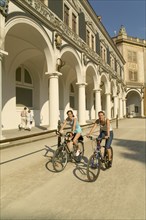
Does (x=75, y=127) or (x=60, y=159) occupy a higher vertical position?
(x=75, y=127)

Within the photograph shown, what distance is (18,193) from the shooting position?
405cm

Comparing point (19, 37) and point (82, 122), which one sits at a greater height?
point (19, 37)

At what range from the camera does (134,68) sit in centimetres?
4459

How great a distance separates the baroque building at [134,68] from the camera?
43219 millimetres

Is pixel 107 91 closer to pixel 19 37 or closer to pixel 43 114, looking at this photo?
pixel 43 114

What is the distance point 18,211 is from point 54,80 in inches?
394

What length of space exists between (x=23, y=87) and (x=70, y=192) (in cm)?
1253

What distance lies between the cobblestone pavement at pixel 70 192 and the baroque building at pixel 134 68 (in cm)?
3939

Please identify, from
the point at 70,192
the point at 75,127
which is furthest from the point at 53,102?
the point at 70,192

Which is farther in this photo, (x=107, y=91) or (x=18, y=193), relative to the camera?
(x=107, y=91)

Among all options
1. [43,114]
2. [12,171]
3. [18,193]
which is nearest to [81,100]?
[43,114]

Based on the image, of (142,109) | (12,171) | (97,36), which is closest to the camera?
(12,171)

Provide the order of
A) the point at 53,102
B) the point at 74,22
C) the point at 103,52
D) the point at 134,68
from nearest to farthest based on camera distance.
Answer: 1. the point at 53,102
2. the point at 74,22
3. the point at 103,52
4. the point at 134,68

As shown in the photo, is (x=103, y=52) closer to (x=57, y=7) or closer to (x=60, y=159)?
(x=57, y=7)
